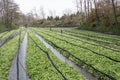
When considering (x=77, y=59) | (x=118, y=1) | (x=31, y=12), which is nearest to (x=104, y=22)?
(x=118, y=1)

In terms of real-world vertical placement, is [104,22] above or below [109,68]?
above

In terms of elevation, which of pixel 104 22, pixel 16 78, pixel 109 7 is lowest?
pixel 16 78

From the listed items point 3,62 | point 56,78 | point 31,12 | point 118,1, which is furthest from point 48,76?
point 31,12

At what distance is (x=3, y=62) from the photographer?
15547 millimetres

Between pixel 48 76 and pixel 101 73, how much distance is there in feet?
10.1

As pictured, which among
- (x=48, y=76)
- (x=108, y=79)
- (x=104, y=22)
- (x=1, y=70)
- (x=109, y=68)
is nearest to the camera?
(x=108, y=79)

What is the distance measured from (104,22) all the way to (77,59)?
84.4ft

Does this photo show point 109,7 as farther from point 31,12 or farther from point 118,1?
point 31,12

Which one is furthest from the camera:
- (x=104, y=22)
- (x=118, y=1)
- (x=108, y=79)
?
(x=118, y=1)

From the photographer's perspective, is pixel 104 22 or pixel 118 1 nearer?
pixel 104 22

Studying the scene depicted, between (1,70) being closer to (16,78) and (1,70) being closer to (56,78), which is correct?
(16,78)

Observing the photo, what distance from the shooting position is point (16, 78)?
12.0 meters

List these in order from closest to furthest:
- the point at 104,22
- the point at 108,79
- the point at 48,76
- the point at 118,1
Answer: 1. the point at 108,79
2. the point at 48,76
3. the point at 104,22
4. the point at 118,1

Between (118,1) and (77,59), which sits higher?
(118,1)
